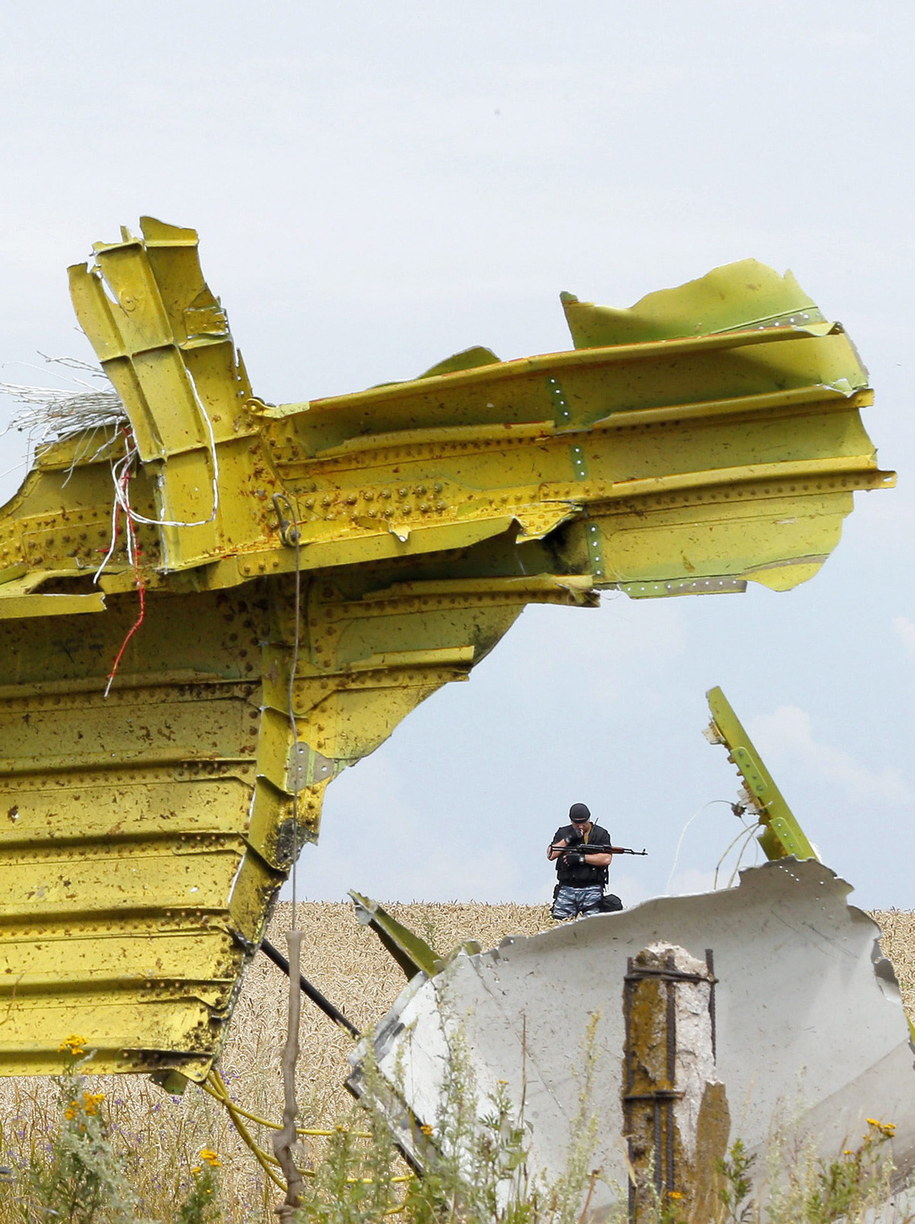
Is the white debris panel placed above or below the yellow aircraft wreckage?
below

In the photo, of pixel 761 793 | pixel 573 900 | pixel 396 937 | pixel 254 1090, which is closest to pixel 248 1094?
pixel 254 1090

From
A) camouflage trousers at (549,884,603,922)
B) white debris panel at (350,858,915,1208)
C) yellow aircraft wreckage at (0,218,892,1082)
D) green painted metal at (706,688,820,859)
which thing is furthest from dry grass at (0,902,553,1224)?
green painted metal at (706,688,820,859)

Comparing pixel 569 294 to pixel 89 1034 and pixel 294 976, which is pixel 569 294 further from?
pixel 89 1034

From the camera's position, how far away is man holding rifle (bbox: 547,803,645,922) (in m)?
11.9

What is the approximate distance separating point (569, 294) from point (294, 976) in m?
2.70

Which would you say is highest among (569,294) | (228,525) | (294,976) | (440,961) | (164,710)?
(569,294)

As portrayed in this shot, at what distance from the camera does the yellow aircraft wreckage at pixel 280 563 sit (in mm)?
6027

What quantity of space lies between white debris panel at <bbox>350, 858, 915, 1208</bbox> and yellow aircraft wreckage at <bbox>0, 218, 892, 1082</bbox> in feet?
3.32

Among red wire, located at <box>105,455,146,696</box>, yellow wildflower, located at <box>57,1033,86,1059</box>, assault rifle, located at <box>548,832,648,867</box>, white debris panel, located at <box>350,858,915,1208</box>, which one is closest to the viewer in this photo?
yellow wildflower, located at <box>57,1033,86,1059</box>

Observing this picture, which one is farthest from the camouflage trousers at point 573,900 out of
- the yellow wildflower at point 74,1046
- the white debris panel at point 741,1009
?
the yellow wildflower at point 74,1046

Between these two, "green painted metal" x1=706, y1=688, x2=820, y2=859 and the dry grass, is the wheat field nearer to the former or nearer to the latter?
the dry grass

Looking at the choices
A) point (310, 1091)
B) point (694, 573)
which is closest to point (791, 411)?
point (694, 573)

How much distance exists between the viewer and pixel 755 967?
240 inches

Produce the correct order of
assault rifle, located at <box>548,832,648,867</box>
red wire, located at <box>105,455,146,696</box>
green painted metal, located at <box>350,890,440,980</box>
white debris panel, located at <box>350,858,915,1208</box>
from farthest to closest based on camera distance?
1. assault rifle, located at <box>548,832,648,867</box>
2. green painted metal, located at <box>350,890,440,980</box>
3. red wire, located at <box>105,455,146,696</box>
4. white debris panel, located at <box>350,858,915,1208</box>
